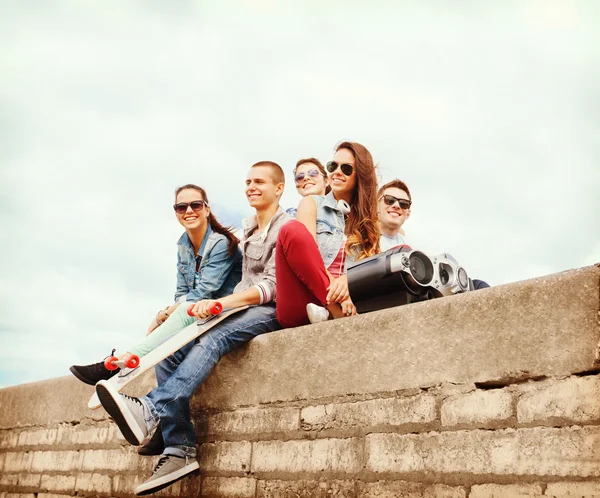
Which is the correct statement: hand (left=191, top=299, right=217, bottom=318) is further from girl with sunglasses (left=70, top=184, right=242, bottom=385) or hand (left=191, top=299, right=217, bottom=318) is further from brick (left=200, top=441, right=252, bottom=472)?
brick (left=200, top=441, right=252, bottom=472)

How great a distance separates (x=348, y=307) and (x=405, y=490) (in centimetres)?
103

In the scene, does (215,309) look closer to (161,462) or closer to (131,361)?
(131,361)

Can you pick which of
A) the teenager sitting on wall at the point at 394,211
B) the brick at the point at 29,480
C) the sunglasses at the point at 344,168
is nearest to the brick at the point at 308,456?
the sunglasses at the point at 344,168

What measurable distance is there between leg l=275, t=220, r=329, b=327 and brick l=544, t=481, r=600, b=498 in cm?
155

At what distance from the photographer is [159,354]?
4.12m

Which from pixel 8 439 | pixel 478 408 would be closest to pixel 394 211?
pixel 478 408

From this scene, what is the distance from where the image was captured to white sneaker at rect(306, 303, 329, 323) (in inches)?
151

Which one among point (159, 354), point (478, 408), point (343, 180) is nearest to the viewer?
point (478, 408)

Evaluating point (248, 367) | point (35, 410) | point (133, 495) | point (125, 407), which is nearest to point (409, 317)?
point (248, 367)

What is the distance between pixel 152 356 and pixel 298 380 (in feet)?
2.95

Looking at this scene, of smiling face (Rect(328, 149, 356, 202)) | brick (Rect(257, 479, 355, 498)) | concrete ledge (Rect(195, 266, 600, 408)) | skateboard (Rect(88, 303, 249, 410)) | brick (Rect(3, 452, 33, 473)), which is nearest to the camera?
concrete ledge (Rect(195, 266, 600, 408))

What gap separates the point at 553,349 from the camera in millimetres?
2773

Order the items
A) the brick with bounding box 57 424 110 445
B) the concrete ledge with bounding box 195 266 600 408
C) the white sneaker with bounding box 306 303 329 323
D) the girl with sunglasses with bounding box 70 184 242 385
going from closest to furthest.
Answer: the concrete ledge with bounding box 195 266 600 408 → the white sneaker with bounding box 306 303 329 323 → the girl with sunglasses with bounding box 70 184 242 385 → the brick with bounding box 57 424 110 445

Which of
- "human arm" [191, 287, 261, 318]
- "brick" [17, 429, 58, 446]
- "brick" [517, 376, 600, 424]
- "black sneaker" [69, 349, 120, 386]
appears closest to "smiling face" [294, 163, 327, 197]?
"human arm" [191, 287, 261, 318]
